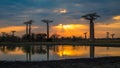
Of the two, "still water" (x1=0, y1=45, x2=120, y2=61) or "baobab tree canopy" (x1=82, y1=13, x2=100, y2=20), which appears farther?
"baobab tree canopy" (x1=82, y1=13, x2=100, y2=20)

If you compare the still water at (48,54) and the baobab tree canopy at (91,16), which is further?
the baobab tree canopy at (91,16)

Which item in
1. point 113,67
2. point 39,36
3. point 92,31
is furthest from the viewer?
point 39,36

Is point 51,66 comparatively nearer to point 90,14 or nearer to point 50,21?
→ point 90,14

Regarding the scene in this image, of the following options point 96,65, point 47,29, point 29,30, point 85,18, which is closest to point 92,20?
point 85,18

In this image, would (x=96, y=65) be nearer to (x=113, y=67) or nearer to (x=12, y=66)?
(x=113, y=67)

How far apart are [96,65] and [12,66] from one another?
4.18 m

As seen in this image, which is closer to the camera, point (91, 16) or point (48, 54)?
point (48, 54)

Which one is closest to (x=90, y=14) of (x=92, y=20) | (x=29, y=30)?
(x=92, y=20)

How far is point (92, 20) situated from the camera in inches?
3787

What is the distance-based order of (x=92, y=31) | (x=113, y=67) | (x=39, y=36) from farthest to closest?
(x=39, y=36)
(x=92, y=31)
(x=113, y=67)

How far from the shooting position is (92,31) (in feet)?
307

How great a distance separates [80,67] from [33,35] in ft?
355

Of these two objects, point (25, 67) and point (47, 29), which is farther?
point (47, 29)

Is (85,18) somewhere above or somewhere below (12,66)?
above
